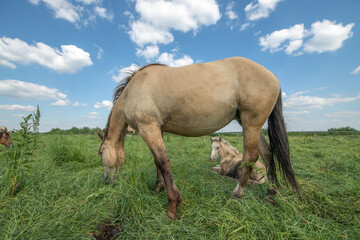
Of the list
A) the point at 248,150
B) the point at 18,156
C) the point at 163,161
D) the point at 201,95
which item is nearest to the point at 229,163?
the point at 248,150

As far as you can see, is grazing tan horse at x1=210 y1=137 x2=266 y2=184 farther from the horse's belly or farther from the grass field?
the horse's belly

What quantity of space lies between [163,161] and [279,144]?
2107 mm

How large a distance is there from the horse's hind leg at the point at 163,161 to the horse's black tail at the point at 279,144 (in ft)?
6.07

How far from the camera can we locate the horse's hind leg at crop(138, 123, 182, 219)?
230cm

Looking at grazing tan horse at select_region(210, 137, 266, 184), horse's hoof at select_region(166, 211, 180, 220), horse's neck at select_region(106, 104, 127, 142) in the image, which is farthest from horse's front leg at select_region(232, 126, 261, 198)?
horse's neck at select_region(106, 104, 127, 142)

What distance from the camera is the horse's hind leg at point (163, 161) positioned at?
2.30 meters

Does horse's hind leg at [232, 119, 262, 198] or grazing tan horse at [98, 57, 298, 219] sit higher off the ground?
grazing tan horse at [98, 57, 298, 219]

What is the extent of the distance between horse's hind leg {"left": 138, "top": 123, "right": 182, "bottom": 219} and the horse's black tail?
1850 millimetres

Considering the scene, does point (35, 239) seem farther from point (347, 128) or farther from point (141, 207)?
point (347, 128)

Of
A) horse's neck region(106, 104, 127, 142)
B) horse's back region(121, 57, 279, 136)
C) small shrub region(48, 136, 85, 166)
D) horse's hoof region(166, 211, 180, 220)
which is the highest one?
horse's back region(121, 57, 279, 136)

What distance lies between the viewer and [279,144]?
3.02 meters

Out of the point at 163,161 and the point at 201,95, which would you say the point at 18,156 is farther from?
the point at 201,95

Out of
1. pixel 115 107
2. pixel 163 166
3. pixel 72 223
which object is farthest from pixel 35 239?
pixel 115 107

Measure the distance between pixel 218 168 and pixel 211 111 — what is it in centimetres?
279
